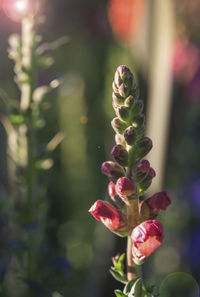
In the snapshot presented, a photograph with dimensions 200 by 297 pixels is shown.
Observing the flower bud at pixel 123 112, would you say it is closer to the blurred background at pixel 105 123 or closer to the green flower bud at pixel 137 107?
the green flower bud at pixel 137 107

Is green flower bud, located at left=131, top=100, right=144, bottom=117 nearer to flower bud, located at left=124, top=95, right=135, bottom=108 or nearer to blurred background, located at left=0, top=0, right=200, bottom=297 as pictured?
flower bud, located at left=124, top=95, right=135, bottom=108

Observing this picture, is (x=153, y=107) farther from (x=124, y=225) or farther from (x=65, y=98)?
(x=124, y=225)

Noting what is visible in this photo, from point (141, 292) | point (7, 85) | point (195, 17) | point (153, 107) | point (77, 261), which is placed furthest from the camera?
point (195, 17)

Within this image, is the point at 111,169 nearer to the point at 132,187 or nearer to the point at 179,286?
the point at 132,187

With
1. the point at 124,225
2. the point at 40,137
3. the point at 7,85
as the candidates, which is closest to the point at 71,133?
the point at 40,137

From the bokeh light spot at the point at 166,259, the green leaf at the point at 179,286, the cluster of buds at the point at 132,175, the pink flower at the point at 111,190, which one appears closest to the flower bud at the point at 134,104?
the cluster of buds at the point at 132,175

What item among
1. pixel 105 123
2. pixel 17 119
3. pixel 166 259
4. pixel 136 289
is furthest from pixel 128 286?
pixel 105 123
